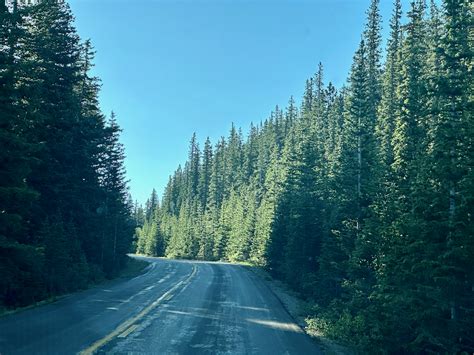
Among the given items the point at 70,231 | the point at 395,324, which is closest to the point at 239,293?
the point at 70,231

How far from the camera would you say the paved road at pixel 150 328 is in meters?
9.10

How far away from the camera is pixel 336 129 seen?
64.4m

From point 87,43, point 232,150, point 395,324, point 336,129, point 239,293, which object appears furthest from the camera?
point 232,150

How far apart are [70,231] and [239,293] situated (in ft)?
31.1

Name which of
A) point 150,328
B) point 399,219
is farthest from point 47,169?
point 399,219

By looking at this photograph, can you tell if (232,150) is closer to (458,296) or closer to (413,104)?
(413,104)

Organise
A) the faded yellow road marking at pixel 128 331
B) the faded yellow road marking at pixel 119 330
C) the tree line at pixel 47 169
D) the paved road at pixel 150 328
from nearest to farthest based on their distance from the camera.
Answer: the faded yellow road marking at pixel 119 330, the paved road at pixel 150 328, the faded yellow road marking at pixel 128 331, the tree line at pixel 47 169

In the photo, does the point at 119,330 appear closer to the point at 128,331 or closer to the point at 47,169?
the point at 128,331

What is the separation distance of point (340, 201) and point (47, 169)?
14441 mm

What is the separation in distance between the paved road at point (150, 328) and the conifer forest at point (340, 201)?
2293 mm

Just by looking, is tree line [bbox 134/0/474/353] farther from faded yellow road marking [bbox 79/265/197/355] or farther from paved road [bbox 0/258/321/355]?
faded yellow road marking [bbox 79/265/197/355]

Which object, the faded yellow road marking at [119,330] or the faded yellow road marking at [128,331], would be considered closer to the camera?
the faded yellow road marking at [119,330]

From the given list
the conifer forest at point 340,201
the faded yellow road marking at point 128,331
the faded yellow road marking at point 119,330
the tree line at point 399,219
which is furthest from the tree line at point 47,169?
the tree line at point 399,219

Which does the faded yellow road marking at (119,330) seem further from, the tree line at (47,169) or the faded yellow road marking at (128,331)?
the tree line at (47,169)
